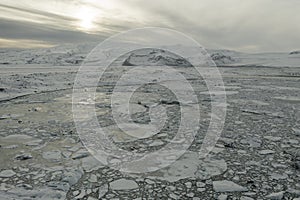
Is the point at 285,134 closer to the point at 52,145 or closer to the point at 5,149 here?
the point at 52,145

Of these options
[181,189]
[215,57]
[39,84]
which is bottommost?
[181,189]

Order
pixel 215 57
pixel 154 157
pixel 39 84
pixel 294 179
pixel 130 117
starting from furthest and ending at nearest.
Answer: pixel 215 57
pixel 39 84
pixel 130 117
pixel 154 157
pixel 294 179

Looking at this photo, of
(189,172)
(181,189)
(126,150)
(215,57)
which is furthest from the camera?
(215,57)

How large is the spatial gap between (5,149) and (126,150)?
1.72 meters

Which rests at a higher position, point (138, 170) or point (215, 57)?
point (215, 57)

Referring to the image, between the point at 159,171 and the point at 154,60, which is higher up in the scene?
the point at 154,60

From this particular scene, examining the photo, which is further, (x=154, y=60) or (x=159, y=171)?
(x=154, y=60)

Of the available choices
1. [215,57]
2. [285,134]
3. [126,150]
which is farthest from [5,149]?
[215,57]

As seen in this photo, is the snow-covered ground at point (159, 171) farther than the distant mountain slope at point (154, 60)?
No

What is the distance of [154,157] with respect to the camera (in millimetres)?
3455

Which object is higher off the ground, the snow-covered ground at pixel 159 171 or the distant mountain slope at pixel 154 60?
the distant mountain slope at pixel 154 60

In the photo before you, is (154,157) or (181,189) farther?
(154,157)

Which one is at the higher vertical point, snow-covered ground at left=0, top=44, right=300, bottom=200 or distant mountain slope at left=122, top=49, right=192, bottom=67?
distant mountain slope at left=122, top=49, right=192, bottom=67

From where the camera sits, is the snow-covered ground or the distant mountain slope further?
the distant mountain slope
